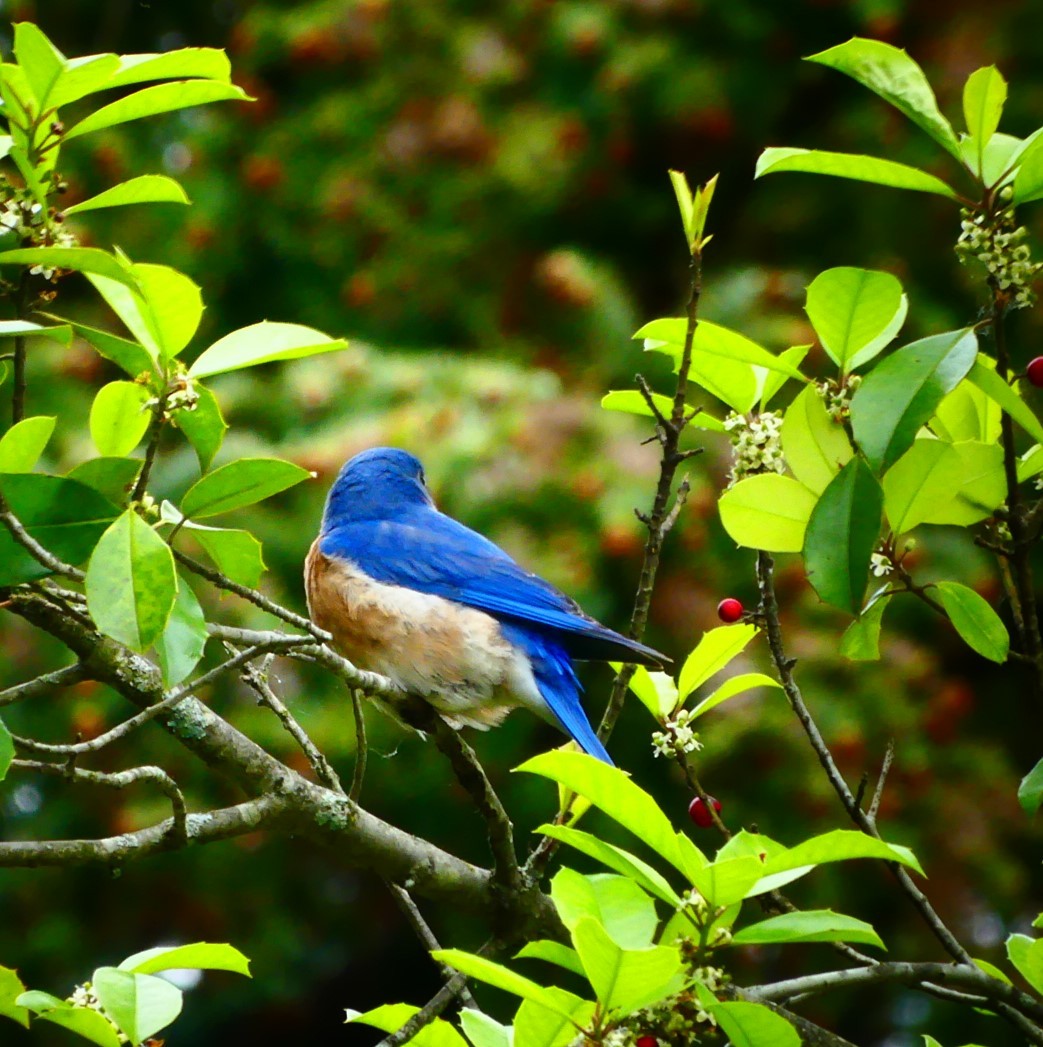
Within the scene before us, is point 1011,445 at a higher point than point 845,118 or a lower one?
lower

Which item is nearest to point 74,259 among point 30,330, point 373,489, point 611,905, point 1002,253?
point 30,330

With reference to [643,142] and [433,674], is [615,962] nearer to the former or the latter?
[433,674]

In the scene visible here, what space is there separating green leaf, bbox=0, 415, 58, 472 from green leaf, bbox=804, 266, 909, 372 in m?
0.89

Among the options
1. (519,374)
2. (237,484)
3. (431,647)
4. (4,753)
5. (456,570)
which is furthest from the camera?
(519,374)

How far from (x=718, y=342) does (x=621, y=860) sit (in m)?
0.64

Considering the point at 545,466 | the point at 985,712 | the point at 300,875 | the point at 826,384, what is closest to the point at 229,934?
the point at 300,875

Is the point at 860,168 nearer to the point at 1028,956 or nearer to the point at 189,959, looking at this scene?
the point at 1028,956

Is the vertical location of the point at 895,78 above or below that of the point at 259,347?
above

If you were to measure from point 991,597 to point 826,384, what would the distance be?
132 inches

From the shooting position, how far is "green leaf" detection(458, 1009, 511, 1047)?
1426mm

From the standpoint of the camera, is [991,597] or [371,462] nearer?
[371,462]

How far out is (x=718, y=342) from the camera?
167 cm

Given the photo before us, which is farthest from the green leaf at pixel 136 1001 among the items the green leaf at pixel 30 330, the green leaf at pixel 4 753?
the green leaf at pixel 30 330

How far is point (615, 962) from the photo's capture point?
123 centimetres
